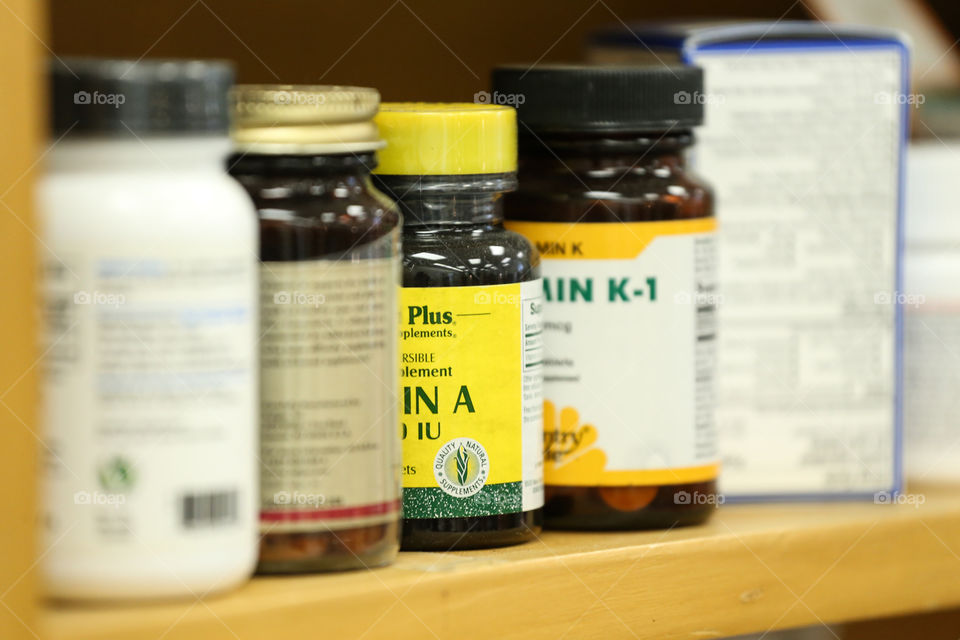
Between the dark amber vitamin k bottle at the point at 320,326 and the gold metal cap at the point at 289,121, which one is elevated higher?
the gold metal cap at the point at 289,121

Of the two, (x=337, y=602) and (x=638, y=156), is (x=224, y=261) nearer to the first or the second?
(x=337, y=602)

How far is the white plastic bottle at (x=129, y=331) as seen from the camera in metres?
0.49

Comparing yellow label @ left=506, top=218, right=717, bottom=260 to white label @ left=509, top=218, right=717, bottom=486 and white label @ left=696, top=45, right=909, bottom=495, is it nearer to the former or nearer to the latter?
white label @ left=509, top=218, right=717, bottom=486

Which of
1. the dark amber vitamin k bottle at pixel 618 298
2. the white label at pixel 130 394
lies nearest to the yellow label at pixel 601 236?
the dark amber vitamin k bottle at pixel 618 298

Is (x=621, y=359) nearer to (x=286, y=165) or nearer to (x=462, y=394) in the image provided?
(x=462, y=394)

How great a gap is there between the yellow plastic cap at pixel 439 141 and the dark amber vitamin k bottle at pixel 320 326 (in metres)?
0.05

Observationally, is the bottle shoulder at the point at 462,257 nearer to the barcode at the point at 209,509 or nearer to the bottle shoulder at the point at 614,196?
the bottle shoulder at the point at 614,196

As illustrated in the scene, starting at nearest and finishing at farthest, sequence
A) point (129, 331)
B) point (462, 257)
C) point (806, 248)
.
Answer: point (129, 331), point (462, 257), point (806, 248)

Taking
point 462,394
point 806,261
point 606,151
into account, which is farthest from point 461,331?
point 806,261

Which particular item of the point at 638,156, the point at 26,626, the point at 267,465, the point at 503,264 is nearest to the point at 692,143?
the point at 638,156

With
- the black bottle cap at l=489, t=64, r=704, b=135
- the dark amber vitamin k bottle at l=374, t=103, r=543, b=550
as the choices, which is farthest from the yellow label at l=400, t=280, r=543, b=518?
the black bottle cap at l=489, t=64, r=704, b=135

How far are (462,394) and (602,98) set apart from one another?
173 millimetres

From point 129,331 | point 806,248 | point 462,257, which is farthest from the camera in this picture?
point 806,248

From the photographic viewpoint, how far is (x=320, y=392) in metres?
0.56
